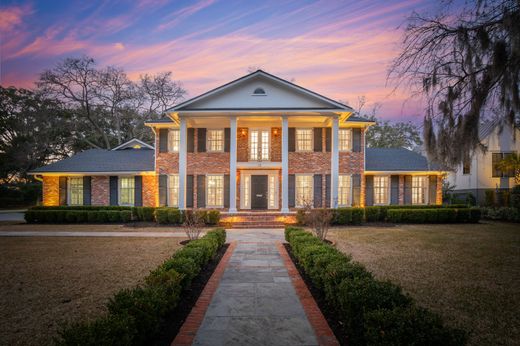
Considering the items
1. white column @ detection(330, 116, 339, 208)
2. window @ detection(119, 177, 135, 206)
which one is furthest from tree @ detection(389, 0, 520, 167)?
window @ detection(119, 177, 135, 206)

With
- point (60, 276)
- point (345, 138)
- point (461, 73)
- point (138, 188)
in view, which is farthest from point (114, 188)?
point (461, 73)

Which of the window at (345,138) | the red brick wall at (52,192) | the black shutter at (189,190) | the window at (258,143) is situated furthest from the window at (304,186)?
the red brick wall at (52,192)

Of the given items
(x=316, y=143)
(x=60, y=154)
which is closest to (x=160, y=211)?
(x=316, y=143)

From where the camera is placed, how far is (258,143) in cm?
1841

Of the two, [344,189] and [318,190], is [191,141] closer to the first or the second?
[318,190]

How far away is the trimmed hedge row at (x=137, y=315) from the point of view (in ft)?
8.72

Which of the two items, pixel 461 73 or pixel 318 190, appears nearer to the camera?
pixel 461 73

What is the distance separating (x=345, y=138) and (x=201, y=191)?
30.2 ft

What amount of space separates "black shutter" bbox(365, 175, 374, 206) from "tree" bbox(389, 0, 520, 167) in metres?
12.4

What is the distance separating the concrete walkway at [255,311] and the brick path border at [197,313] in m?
0.07

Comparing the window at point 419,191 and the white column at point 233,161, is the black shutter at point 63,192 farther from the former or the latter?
the window at point 419,191

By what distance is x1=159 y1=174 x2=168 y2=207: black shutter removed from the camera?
59.4ft

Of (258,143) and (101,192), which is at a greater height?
(258,143)

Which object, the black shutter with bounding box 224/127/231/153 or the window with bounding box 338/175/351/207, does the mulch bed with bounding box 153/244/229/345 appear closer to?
the black shutter with bounding box 224/127/231/153
